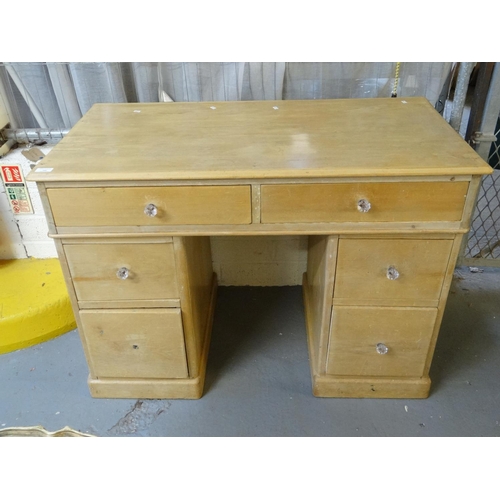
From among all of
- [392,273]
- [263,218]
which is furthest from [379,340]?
[263,218]

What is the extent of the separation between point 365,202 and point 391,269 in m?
0.23

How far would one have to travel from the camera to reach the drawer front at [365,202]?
43.9 inches

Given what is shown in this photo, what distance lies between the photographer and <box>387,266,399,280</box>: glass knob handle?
48.8 inches

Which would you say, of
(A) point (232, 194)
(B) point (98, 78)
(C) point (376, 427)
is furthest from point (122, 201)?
(C) point (376, 427)

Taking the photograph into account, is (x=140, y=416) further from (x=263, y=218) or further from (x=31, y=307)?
(x=263, y=218)

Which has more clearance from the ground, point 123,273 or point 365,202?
point 365,202

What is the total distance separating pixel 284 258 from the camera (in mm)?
1920

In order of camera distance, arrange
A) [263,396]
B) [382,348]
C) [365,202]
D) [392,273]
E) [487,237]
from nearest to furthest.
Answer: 1. [365,202]
2. [392,273]
3. [382,348]
4. [263,396]
5. [487,237]

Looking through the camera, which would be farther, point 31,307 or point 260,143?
point 31,307

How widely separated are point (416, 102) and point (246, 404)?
3.71 ft

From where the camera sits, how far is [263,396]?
1490 mm

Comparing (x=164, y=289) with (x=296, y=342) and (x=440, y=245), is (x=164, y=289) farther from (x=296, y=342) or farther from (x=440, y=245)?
(x=440, y=245)

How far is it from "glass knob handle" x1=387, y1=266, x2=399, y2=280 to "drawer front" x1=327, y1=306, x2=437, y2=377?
0.12m

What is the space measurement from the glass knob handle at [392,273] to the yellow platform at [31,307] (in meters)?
1.17
